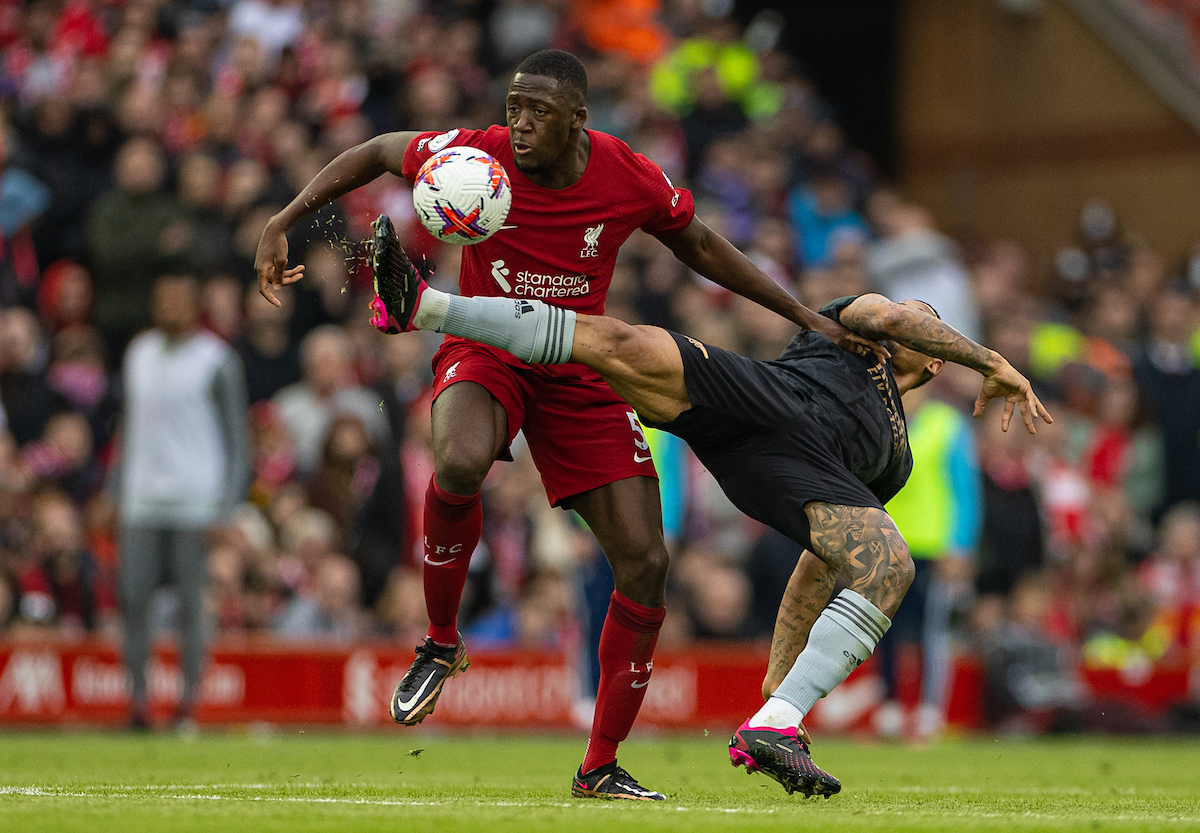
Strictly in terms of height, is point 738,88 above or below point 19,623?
above

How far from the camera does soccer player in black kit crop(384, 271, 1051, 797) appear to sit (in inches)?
262

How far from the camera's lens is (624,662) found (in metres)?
7.34

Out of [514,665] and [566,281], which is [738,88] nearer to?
[514,665]

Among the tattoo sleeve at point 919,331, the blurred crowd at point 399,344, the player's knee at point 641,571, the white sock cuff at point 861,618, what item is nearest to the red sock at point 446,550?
the player's knee at point 641,571

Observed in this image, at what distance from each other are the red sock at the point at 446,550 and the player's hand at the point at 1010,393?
205 cm

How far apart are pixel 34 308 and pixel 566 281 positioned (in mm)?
8082

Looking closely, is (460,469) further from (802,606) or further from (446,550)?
(802,606)

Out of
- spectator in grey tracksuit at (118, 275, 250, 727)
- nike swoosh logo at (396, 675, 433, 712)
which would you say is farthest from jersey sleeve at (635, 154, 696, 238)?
spectator in grey tracksuit at (118, 275, 250, 727)

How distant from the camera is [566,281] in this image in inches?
282

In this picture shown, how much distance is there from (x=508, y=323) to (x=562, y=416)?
2.27 ft

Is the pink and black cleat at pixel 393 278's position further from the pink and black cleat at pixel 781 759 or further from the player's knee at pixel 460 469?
the pink and black cleat at pixel 781 759

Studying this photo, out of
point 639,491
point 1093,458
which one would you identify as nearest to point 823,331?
point 639,491

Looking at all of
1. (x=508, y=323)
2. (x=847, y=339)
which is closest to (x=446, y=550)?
(x=508, y=323)

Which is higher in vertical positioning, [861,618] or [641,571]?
[641,571]
